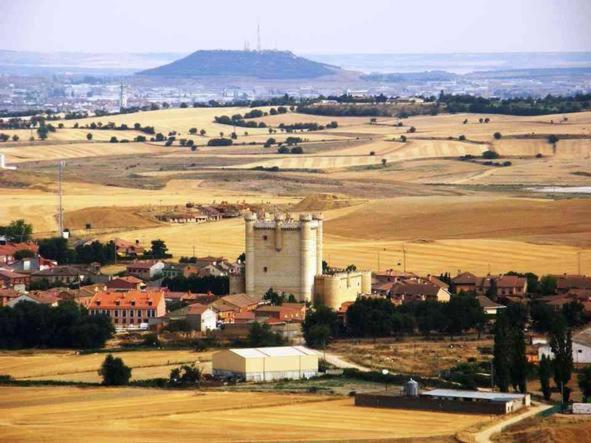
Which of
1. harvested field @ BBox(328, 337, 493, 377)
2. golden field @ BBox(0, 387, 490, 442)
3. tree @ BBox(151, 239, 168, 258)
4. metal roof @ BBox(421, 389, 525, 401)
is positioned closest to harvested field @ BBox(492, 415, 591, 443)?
golden field @ BBox(0, 387, 490, 442)

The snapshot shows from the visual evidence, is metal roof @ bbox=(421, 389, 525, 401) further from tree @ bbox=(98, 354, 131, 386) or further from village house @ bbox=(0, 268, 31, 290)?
village house @ bbox=(0, 268, 31, 290)

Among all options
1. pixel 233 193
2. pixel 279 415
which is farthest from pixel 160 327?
pixel 233 193

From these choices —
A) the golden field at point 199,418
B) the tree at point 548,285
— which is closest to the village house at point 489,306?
the tree at point 548,285

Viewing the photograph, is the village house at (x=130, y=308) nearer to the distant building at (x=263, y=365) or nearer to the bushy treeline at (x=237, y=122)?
the distant building at (x=263, y=365)

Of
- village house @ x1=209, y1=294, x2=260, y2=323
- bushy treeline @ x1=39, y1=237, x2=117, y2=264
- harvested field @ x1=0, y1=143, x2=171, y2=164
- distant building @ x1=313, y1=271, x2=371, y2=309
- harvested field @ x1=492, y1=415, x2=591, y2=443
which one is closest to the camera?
harvested field @ x1=492, y1=415, x2=591, y2=443

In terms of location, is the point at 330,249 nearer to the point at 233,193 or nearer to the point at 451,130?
the point at 233,193

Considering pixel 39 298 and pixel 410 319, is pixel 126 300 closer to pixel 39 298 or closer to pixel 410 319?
pixel 39 298

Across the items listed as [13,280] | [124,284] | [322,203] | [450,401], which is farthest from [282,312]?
[322,203]
